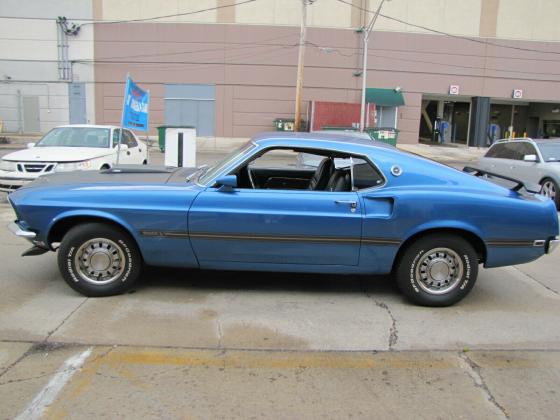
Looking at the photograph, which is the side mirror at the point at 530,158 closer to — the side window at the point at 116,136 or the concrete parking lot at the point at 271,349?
the concrete parking lot at the point at 271,349

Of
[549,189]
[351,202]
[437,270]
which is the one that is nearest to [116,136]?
[351,202]

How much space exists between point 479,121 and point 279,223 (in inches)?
1342

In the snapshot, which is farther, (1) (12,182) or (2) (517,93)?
(2) (517,93)

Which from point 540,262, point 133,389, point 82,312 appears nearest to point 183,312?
point 82,312

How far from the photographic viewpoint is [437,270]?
189 inches

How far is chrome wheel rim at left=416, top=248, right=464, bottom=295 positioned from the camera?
15.6ft

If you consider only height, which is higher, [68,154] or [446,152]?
[68,154]

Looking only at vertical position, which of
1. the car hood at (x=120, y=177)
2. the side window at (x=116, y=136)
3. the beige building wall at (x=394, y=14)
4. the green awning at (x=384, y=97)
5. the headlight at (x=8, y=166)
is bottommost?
the headlight at (x=8, y=166)

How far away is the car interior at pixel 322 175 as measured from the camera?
4.87 metres

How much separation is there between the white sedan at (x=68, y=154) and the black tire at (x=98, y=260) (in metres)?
5.10

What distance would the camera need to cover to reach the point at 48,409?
3.05m

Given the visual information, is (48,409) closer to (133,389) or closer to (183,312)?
(133,389)

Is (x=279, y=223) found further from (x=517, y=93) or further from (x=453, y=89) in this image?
(x=517, y=93)

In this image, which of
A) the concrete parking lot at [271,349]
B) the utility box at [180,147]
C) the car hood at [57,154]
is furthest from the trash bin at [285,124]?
the concrete parking lot at [271,349]
